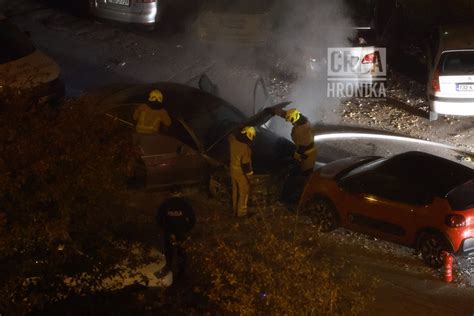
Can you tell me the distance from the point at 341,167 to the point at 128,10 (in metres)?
7.12

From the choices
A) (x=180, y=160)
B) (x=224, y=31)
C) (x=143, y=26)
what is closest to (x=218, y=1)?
(x=224, y=31)

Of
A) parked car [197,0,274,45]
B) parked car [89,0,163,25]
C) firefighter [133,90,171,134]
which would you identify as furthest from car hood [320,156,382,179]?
parked car [89,0,163,25]

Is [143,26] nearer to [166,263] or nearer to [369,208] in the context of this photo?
[369,208]

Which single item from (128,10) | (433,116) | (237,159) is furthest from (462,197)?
(128,10)

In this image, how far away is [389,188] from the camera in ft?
30.2

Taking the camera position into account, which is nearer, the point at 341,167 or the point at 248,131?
the point at 248,131

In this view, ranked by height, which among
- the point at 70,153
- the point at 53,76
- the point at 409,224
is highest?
the point at 70,153

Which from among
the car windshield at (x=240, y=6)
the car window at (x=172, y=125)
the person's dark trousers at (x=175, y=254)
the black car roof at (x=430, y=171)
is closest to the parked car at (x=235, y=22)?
the car windshield at (x=240, y=6)

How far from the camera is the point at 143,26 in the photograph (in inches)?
617

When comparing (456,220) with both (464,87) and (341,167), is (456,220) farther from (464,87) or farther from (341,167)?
(464,87)

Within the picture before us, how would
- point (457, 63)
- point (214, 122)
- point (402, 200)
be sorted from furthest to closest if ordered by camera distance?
1. point (457, 63)
2. point (214, 122)
3. point (402, 200)

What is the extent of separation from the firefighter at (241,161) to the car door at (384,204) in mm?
1305

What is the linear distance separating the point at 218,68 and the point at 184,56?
937mm

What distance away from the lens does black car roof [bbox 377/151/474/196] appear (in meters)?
8.87
